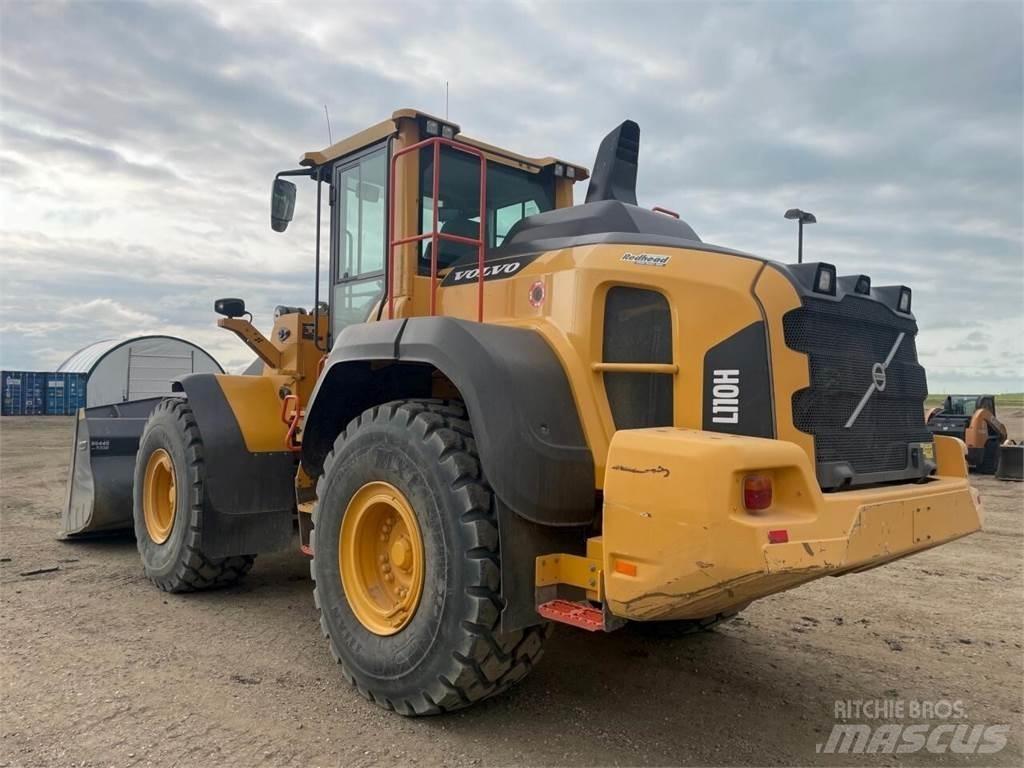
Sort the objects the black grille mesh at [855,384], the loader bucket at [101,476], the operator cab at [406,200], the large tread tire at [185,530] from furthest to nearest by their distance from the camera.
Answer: the loader bucket at [101,476]
the large tread tire at [185,530]
the operator cab at [406,200]
the black grille mesh at [855,384]

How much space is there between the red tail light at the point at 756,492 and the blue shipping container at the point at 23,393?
3539cm

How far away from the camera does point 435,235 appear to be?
393 cm

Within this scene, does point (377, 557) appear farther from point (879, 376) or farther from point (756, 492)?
point (879, 376)

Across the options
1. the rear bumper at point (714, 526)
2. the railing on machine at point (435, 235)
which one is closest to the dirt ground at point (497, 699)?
the rear bumper at point (714, 526)

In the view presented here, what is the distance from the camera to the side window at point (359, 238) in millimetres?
A: 4896

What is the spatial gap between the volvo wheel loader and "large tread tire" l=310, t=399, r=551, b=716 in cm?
1

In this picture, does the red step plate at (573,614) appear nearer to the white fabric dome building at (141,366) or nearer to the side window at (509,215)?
the side window at (509,215)

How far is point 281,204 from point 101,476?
3.19m

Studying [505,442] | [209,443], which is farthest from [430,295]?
[209,443]

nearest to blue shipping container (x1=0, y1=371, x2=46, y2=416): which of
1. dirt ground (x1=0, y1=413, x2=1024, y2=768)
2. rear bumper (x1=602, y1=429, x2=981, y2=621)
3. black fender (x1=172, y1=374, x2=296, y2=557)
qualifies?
dirt ground (x1=0, y1=413, x2=1024, y2=768)

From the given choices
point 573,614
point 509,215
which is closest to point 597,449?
point 573,614

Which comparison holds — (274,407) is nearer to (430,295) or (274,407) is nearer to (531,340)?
(430,295)

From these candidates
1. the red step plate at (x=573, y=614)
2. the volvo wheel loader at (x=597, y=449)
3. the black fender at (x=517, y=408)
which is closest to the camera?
the volvo wheel loader at (x=597, y=449)

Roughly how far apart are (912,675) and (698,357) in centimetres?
236
